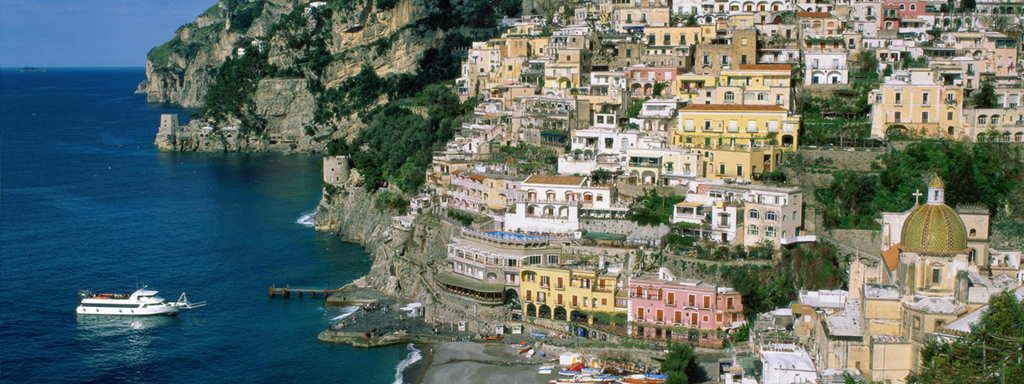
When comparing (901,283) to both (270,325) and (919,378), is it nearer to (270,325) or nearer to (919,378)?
(919,378)

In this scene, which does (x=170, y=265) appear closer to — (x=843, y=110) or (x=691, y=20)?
(x=691, y=20)

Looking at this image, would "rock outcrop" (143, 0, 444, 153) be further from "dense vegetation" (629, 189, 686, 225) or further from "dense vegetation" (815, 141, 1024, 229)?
"dense vegetation" (815, 141, 1024, 229)

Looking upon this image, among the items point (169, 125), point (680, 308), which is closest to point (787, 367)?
point (680, 308)

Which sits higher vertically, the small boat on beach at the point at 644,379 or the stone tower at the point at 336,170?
the stone tower at the point at 336,170

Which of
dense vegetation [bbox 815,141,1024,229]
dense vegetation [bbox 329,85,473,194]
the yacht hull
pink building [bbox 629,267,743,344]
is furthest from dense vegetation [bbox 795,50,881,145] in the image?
the yacht hull

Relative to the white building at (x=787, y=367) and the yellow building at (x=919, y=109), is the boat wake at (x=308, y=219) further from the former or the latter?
the white building at (x=787, y=367)

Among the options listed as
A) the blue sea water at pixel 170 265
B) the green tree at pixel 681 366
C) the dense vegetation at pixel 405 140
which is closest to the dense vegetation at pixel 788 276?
the green tree at pixel 681 366
